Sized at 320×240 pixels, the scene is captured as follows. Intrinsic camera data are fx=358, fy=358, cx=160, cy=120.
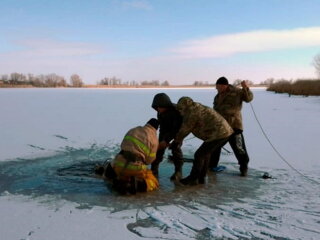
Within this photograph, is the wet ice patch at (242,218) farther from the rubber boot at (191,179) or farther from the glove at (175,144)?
the glove at (175,144)

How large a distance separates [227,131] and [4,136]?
6.51 metres

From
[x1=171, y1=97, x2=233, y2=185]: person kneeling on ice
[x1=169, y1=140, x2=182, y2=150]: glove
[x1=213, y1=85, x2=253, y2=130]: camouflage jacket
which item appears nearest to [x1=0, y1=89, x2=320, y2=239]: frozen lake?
[x1=171, y1=97, x2=233, y2=185]: person kneeling on ice

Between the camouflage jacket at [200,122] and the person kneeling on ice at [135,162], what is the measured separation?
49cm

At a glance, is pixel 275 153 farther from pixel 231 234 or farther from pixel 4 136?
pixel 4 136

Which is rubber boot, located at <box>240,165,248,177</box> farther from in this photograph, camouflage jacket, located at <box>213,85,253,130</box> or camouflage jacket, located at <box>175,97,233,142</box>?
camouflage jacket, located at <box>175,97,233,142</box>

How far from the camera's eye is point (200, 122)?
5023 millimetres

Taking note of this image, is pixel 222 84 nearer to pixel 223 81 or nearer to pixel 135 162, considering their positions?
pixel 223 81

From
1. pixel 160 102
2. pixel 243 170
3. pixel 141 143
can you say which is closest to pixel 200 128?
pixel 160 102

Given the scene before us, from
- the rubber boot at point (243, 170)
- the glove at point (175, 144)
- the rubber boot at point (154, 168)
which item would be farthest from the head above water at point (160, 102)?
the rubber boot at point (243, 170)

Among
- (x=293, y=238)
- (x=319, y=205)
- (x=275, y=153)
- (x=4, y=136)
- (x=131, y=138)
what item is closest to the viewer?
(x=293, y=238)

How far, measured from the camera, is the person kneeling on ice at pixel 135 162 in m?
4.67

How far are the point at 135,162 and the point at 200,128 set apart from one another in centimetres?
108

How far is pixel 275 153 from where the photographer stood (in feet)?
24.2

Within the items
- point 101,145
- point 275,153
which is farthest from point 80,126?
point 275,153
